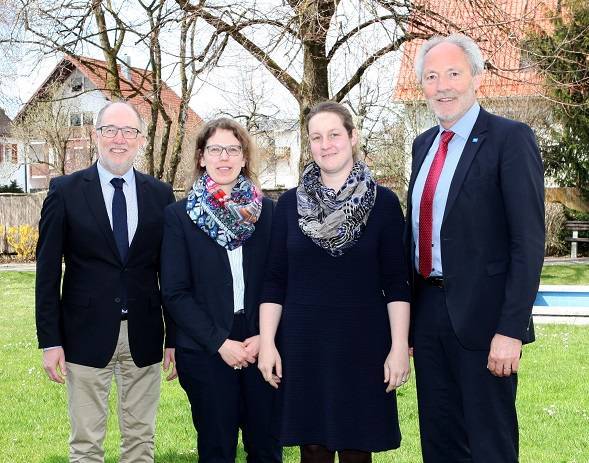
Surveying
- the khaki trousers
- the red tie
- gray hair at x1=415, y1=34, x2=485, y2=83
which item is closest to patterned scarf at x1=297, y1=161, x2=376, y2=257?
the red tie

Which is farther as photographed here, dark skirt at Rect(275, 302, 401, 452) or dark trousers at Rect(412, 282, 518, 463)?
dark skirt at Rect(275, 302, 401, 452)

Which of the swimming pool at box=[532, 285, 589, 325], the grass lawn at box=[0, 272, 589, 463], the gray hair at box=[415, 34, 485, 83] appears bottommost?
the grass lawn at box=[0, 272, 589, 463]

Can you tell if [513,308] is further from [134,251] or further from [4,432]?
[4,432]

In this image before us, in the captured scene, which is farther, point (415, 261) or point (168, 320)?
point (168, 320)

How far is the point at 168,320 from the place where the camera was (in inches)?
166

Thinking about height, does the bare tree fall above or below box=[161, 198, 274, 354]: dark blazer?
above

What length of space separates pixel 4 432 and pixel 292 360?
3512 millimetres

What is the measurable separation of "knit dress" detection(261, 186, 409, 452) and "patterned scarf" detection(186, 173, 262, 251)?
1.05 ft

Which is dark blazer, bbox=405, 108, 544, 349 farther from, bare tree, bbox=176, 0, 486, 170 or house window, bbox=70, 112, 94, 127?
house window, bbox=70, 112, 94, 127

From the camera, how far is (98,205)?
13.3 feet

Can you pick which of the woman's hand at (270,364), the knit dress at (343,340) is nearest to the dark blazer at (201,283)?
the woman's hand at (270,364)

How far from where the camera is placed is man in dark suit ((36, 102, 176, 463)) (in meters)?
4.00

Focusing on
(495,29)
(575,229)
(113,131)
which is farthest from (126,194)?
(575,229)

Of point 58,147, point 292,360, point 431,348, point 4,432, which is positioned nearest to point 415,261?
point 431,348
